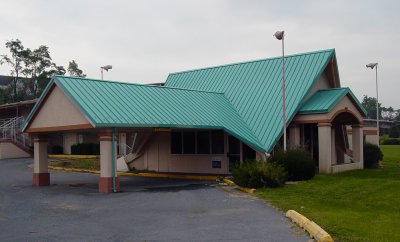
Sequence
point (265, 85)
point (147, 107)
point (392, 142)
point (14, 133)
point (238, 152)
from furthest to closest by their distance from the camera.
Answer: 1. point (392, 142)
2. point (14, 133)
3. point (265, 85)
4. point (238, 152)
5. point (147, 107)

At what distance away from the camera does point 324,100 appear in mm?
23922

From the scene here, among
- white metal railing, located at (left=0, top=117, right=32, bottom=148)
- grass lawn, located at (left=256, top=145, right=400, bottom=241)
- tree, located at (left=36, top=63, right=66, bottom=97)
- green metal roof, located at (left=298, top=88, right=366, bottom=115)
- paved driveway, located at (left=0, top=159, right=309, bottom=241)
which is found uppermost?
tree, located at (left=36, top=63, right=66, bottom=97)

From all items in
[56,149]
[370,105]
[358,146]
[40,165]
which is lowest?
[40,165]

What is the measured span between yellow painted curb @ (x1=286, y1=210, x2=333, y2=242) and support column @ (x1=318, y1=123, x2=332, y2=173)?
1112 centimetres

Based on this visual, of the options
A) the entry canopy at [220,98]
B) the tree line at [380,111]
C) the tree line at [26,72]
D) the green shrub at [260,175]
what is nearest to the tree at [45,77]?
the tree line at [26,72]

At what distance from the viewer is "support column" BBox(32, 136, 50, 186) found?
22312mm

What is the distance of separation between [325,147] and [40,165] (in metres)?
12.7

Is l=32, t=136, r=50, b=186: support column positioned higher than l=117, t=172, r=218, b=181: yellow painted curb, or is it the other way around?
l=32, t=136, r=50, b=186: support column

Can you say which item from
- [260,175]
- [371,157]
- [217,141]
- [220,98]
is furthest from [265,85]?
[260,175]

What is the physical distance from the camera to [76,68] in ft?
217

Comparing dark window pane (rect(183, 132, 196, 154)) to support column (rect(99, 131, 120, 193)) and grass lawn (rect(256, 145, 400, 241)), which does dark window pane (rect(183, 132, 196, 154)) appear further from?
support column (rect(99, 131, 120, 193))

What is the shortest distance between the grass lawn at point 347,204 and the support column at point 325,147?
2038 millimetres

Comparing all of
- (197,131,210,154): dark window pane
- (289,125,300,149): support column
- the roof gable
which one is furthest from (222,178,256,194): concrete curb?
the roof gable

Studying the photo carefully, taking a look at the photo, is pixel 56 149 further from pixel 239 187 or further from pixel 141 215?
pixel 141 215
